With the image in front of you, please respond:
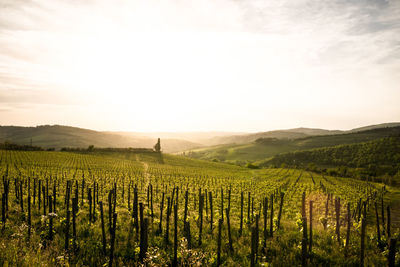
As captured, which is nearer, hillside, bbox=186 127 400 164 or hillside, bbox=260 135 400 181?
hillside, bbox=260 135 400 181

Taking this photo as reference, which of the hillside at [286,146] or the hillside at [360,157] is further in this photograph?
the hillside at [286,146]

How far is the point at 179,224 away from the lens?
10727 millimetres

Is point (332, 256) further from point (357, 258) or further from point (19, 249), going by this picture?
point (19, 249)

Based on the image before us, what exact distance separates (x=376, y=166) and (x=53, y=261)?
130 m

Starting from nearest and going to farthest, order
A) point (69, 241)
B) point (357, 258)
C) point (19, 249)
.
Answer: point (19, 249), point (357, 258), point (69, 241)

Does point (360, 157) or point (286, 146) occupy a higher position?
point (286, 146)

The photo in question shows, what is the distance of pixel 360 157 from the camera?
114375 mm

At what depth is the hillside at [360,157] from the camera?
97.6 meters

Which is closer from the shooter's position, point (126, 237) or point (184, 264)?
point (184, 264)

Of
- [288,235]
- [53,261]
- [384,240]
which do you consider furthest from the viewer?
[288,235]

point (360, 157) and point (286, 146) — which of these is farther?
point (286, 146)

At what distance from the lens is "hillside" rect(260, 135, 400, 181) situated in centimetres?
9760

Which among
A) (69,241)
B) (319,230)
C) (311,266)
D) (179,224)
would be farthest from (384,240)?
(69,241)

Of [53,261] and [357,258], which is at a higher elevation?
[53,261]
